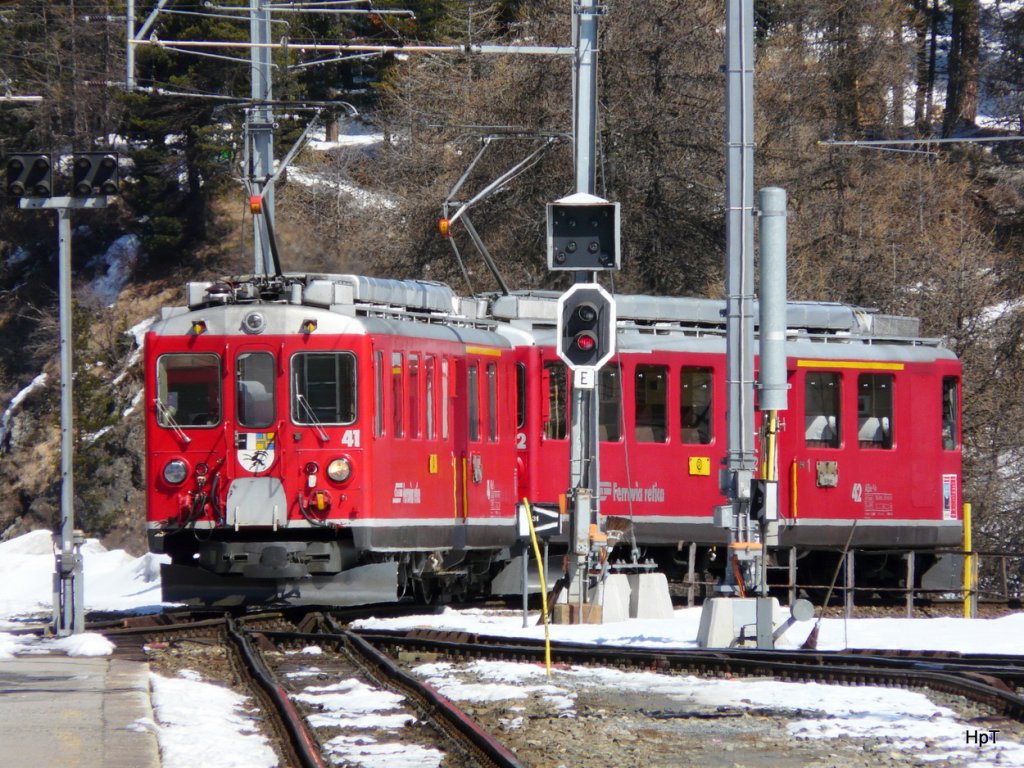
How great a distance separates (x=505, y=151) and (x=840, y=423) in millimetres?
13111

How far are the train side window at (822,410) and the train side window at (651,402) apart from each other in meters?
1.94

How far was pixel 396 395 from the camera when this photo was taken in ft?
60.1

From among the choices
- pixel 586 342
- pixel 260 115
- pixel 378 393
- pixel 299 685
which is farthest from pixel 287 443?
pixel 260 115

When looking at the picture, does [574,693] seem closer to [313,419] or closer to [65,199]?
[313,419]

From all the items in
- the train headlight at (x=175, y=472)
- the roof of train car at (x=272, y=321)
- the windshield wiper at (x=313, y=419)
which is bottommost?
the train headlight at (x=175, y=472)

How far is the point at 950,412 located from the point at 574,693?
12884mm

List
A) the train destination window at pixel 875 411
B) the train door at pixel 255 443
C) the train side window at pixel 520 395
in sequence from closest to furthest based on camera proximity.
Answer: the train door at pixel 255 443
the train side window at pixel 520 395
the train destination window at pixel 875 411

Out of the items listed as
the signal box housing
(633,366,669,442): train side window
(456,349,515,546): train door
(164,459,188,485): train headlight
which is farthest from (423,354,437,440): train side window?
(633,366,669,442): train side window

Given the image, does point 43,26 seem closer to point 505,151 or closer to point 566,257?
point 505,151

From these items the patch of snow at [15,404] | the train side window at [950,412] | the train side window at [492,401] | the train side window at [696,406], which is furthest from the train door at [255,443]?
the patch of snow at [15,404]

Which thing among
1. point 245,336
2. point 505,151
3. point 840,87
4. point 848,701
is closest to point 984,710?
point 848,701

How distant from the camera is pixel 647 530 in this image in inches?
877

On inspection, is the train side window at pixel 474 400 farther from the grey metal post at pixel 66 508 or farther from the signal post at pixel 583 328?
the grey metal post at pixel 66 508

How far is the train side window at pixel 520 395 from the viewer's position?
21328 mm
